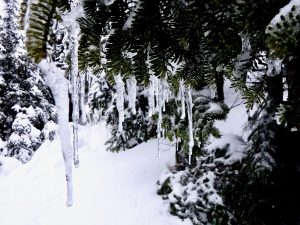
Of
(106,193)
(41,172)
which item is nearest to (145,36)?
(106,193)

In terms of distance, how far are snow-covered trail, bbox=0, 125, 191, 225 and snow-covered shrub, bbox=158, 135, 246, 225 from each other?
0.86 feet

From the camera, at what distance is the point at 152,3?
0.95m

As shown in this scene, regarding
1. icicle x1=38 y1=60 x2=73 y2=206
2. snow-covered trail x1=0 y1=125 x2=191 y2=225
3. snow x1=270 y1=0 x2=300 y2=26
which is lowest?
snow-covered trail x1=0 y1=125 x2=191 y2=225

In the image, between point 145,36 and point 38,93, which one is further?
point 38,93

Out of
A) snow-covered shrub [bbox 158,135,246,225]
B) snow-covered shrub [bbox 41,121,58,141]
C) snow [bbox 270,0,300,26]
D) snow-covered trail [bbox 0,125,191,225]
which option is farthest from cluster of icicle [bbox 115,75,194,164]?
snow-covered shrub [bbox 41,121,58,141]

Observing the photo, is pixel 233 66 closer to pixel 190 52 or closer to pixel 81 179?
pixel 190 52

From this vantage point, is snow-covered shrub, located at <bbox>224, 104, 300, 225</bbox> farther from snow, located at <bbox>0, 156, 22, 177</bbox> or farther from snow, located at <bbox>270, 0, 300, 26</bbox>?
snow, located at <bbox>0, 156, 22, 177</bbox>

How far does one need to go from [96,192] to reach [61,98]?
291 inches

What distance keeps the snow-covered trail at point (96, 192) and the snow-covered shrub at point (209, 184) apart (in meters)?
0.26

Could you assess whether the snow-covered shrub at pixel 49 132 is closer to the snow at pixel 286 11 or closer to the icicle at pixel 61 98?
the icicle at pixel 61 98

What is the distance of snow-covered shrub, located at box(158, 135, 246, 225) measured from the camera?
16.9 ft

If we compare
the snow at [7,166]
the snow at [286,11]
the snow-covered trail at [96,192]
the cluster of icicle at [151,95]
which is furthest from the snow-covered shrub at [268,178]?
the snow at [7,166]

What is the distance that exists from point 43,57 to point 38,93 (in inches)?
771

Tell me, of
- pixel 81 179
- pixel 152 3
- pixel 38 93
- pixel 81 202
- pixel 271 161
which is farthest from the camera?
pixel 38 93
